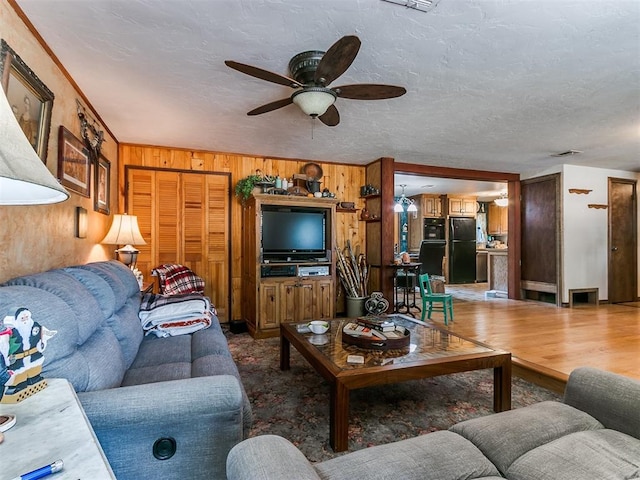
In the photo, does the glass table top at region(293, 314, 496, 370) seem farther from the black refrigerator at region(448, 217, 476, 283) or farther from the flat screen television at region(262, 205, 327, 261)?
the black refrigerator at region(448, 217, 476, 283)

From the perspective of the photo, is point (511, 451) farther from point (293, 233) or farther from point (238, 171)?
point (238, 171)

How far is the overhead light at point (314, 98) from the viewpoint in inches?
85.6

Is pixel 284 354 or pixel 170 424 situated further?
pixel 284 354

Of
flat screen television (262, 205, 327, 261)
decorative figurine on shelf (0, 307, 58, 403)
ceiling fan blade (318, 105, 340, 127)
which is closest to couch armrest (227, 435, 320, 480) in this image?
decorative figurine on shelf (0, 307, 58, 403)

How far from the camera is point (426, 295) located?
465 cm

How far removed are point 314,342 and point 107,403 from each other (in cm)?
149

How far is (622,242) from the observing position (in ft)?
20.0

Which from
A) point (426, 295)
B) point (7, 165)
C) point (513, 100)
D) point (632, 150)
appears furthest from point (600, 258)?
point (7, 165)

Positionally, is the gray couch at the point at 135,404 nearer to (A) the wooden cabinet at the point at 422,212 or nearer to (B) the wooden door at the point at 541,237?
(B) the wooden door at the point at 541,237

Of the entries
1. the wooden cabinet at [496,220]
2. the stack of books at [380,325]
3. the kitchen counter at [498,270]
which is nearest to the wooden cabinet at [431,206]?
the kitchen counter at [498,270]

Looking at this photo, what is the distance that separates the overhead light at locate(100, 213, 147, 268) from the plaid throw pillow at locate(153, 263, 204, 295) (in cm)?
35

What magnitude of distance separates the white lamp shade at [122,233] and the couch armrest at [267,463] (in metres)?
2.99

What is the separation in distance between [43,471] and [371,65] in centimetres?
256

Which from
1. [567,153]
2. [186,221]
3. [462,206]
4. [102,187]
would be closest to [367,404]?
[102,187]
